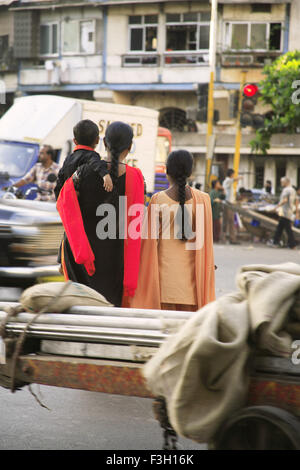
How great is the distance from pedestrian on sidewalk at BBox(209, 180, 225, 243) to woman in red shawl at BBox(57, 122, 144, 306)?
12752 millimetres

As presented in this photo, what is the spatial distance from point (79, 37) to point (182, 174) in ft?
97.8

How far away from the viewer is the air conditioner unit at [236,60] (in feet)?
99.6

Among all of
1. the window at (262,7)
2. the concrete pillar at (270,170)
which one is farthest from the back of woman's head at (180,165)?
the window at (262,7)

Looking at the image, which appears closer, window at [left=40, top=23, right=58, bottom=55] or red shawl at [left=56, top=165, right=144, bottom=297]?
red shawl at [left=56, top=165, right=144, bottom=297]

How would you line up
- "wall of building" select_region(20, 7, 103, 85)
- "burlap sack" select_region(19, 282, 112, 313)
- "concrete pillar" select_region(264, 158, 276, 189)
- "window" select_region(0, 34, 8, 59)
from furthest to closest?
1. "window" select_region(0, 34, 8, 59)
2. "wall of building" select_region(20, 7, 103, 85)
3. "concrete pillar" select_region(264, 158, 276, 189)
4. "burlap sack" select_region(19, 282, 112, 313)

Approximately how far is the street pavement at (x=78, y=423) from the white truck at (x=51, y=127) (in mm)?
10594

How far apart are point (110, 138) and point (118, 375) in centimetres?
209

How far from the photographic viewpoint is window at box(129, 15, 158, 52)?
32.1 metres

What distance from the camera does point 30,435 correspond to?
3766 millimetres

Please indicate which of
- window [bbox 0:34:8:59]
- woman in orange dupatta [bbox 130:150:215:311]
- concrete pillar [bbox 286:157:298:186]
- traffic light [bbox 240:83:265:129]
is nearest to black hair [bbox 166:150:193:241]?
woman in orange dupatta [bbox 130:150:215:311]

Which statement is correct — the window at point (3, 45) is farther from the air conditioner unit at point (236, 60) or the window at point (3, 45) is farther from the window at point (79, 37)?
the air conditioner unit at point (236, 60)

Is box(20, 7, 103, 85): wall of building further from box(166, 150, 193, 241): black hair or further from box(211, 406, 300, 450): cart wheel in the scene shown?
box(211, 406, 300, 450): cart wheel

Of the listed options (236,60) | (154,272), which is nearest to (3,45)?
(236,60)
